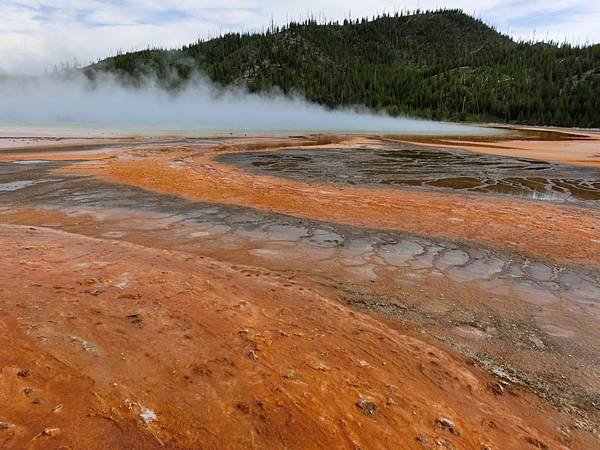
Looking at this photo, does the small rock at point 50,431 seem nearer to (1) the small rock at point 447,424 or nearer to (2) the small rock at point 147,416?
(2) the small rock at point 147,416

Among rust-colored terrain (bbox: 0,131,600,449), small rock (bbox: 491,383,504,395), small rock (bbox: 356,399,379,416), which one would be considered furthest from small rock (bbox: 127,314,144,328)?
small rock (bbox: 491,383,504,395)

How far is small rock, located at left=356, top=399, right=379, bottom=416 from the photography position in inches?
129

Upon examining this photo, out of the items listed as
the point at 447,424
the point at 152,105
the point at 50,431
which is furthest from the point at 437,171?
the point at 152,105

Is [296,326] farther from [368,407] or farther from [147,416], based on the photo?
[147,416]

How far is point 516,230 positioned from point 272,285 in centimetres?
621

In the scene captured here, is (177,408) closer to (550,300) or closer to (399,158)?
(550,300)

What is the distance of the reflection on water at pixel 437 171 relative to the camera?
1504cm

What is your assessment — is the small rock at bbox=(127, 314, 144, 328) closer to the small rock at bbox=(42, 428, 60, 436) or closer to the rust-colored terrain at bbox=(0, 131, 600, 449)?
the rust-colored terrain at bbox=(0, 131, 600, 449)

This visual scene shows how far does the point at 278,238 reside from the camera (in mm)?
8523

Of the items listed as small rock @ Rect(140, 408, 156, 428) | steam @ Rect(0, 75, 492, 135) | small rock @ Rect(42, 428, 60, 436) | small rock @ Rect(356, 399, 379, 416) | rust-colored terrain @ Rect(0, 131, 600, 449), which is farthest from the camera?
steam @ Rect(0, 75, 492, 135)

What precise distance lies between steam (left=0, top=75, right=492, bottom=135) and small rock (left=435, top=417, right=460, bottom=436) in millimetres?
88258

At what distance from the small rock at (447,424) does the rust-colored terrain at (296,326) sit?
0.5 inches

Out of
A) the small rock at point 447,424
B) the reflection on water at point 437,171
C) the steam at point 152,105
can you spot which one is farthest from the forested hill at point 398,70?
the small rock at point 447,424

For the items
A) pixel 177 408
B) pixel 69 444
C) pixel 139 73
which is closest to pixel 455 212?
pixel 177 408
